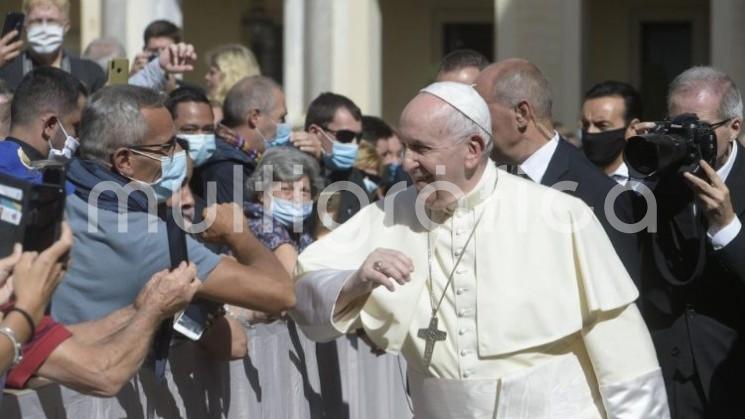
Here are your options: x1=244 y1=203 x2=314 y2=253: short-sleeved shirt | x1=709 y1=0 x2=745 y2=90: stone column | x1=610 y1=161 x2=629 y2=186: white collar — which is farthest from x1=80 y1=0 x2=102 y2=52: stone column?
x1=244 y1=203 x2=314 y2=253: short-sleeved shirt

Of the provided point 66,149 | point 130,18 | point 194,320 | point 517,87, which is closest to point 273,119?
point 66,149

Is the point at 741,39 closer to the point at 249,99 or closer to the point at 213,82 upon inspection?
the point at 213,82

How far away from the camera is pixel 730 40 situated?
53.0ft

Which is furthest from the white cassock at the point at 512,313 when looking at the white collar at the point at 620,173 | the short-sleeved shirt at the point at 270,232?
the white collar at the point at 620,173

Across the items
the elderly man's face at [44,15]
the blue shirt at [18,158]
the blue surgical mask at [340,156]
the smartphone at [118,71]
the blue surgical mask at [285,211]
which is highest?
the elderly man's face at [44,15]

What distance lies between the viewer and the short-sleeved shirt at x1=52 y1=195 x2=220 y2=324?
15.4ft

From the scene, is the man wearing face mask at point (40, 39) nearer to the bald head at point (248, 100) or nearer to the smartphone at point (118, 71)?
the smartphone at point (118, 71)

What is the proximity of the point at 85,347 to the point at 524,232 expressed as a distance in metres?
1.49

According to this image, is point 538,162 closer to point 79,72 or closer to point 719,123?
point 719,123

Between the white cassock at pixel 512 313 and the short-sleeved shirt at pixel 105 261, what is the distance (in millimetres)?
496

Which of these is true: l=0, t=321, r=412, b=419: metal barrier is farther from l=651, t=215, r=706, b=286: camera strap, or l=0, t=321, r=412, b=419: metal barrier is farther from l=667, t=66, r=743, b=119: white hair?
l=667, t=66, r=743, b=119: white hair

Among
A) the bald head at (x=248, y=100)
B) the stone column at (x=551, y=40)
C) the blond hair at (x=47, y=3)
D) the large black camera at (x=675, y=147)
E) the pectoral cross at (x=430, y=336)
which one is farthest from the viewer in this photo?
the stone column at (x=551, y=40)

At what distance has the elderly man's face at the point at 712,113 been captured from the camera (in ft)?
18.7

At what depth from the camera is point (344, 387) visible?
282 inches
